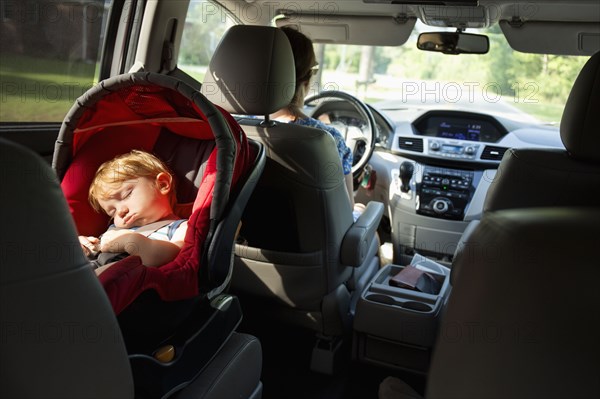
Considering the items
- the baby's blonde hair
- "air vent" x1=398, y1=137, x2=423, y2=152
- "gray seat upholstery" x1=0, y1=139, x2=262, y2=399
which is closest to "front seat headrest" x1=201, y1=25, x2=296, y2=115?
the baby's blonde hair

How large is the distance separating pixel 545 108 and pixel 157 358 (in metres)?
4.11

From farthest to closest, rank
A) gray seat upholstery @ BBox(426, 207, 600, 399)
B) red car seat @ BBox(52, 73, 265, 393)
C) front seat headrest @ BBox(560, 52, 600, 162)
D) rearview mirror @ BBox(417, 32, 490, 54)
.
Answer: rearview mirror @ BBox(417, 32, 490, 54) → front seat headrest @ BBox(560, 52, 600, 162) → red car seat @ BBox(52, 73, 265, 393) → gray seat upholstery @ BBox(426, 207, 600, 399)

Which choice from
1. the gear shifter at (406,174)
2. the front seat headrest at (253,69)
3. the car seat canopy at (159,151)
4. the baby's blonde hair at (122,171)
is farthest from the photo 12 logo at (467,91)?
the baby's blonde hair at (122,171)

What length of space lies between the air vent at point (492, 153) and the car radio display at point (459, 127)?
218mm

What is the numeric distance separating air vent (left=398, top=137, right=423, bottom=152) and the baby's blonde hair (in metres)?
2.51

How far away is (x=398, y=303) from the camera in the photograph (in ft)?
8.38

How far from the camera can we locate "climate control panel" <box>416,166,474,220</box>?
4008 millimetres

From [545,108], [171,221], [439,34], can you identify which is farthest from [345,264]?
[545,108]

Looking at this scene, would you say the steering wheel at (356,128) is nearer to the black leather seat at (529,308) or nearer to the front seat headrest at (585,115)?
the front seat headrest at (585,115)

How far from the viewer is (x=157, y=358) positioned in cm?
164

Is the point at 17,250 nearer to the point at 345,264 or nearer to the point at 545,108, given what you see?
the point at 345,264

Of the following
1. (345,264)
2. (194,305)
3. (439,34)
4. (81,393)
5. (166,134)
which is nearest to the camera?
(81,393)

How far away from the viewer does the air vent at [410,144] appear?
4195 millimetres

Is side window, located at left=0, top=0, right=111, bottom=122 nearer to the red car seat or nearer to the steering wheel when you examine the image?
the red car seat
